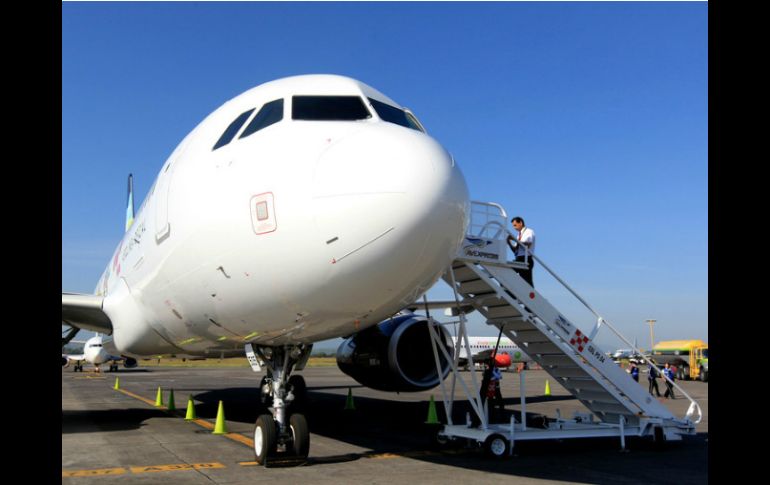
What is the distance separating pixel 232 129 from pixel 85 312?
6.64m

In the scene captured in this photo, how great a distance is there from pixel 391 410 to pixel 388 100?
11.0 m

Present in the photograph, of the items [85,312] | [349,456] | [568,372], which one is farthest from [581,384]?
[85,312]

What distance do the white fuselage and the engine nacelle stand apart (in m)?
4.20

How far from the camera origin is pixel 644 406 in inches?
415

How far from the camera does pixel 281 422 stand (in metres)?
8.13

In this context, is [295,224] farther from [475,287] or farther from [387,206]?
[475,287]

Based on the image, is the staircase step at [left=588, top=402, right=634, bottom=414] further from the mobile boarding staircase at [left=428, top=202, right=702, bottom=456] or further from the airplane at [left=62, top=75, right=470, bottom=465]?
the airplane at [left=62, top=75, right=470, bottom=465]

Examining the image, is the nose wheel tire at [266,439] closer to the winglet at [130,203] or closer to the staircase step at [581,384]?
the staircase step at [581,384]

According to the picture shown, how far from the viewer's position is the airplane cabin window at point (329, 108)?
6762mm

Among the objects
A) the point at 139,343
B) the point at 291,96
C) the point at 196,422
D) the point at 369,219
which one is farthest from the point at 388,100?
the point at 196,422

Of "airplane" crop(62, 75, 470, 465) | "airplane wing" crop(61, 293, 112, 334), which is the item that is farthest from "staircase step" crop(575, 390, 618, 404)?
"airplane wing" crop(61, 293, 112, 334)

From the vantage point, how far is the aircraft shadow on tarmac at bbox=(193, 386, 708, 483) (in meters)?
8.09

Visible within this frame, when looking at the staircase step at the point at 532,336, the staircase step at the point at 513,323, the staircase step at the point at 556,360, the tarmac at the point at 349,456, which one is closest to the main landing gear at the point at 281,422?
the tarmac at the point at 349,456
